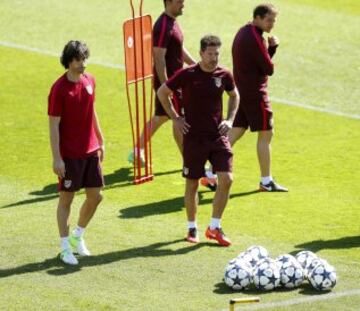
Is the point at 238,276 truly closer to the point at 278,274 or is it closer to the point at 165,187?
the point at 278,274

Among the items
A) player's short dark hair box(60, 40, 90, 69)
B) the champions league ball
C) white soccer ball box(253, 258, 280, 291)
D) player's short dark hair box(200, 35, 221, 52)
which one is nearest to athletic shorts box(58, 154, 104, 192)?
player's short dark hair box(60, 40, 90, 69)

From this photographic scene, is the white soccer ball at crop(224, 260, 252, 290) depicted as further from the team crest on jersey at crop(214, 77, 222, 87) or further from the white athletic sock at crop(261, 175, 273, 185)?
the white athletic sock at crop(261, 175, 273, 185)

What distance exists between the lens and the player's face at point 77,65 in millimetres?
12766

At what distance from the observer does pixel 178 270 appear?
12797 mm


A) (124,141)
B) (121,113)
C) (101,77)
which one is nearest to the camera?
(124,141)

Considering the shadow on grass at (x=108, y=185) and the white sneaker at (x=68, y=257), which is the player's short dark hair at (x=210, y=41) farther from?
the shadow on grass at (x=108, y=185)

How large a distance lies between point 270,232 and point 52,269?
8.94ft

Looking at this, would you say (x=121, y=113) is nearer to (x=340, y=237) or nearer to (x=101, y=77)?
(x=101, y=77)

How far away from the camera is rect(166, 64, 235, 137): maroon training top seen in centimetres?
1368

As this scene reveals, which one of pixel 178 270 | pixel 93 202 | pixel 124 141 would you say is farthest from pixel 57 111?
pixel 124 141

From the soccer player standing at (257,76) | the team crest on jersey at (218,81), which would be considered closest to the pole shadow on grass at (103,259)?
the team crest on jersey at (218,81)

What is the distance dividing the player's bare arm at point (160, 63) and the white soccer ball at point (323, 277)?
4647mm

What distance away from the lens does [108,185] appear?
16.4 metres

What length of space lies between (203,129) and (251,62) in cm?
252
